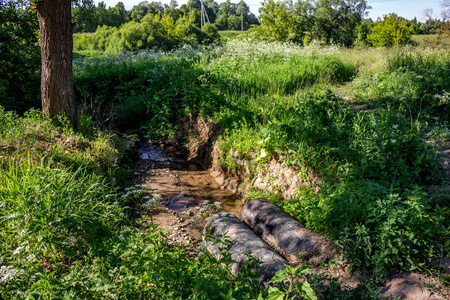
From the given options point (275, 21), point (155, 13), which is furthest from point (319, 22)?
point (155, 13)

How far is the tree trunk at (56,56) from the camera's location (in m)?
5.48

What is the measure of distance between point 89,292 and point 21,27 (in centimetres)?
820

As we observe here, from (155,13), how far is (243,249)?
43.5 m

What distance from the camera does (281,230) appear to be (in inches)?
159

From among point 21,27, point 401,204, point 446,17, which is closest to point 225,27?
point 446,17

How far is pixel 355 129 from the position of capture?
15.7 ft

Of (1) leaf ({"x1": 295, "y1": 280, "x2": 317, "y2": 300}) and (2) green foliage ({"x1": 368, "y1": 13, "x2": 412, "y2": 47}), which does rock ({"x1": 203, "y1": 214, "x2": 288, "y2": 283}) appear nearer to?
(1) leaf ({"x1": 295, "y1": 280, "x2": 317, "y2": 300})

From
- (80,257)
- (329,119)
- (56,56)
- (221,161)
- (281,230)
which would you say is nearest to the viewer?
(80,257)

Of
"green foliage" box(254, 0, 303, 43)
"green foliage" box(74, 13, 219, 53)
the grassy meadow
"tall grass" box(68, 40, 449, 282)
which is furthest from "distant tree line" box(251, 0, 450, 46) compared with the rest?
the grassy meadow

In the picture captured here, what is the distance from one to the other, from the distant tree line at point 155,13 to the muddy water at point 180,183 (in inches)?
137

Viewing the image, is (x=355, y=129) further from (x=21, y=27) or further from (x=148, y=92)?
(x=21, y=27)

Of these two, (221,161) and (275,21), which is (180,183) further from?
(275,21)

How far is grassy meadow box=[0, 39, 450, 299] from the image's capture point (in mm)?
2609

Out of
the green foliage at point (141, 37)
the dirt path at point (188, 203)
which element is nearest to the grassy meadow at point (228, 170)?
the dirt path at point (188, 203)
